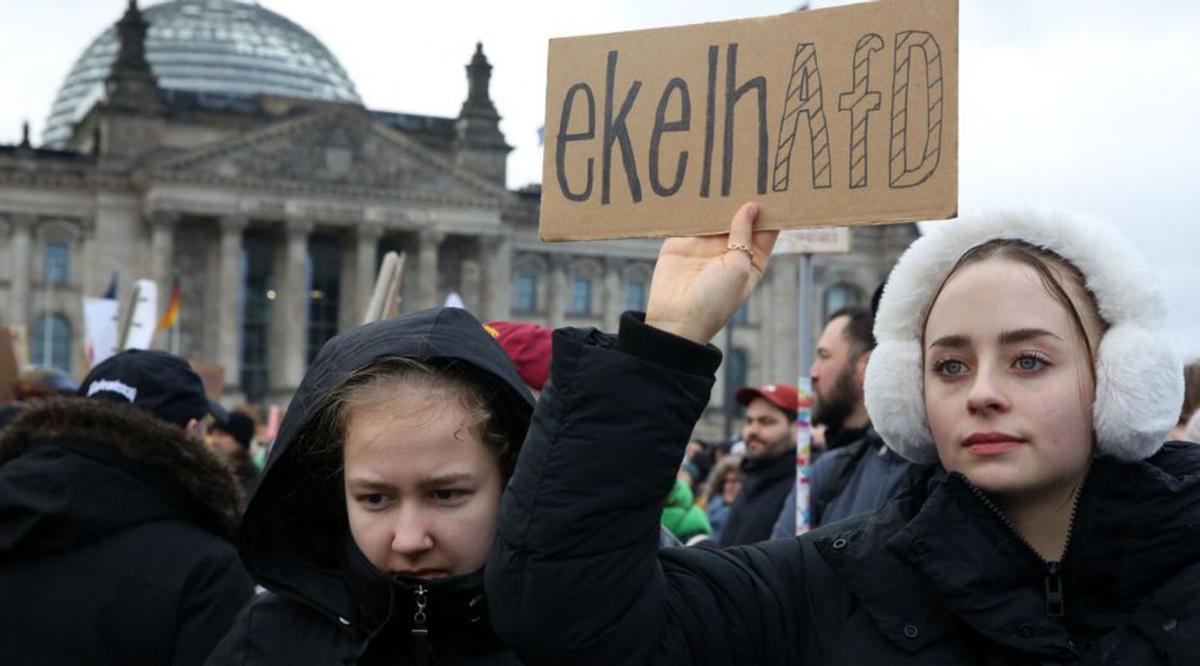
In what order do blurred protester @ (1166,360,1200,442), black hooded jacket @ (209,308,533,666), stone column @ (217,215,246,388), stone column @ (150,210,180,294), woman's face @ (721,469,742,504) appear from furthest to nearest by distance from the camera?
stone column @ (217,215,246,388) → stone column @ (150,210,180,294) → woman's face @ (721,469,742,504) → blurred protester @ (1166,360,1200,442) → black hooded jacket @ (209,308,533,666)

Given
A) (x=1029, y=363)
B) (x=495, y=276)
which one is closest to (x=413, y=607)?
(x=1029, y=363)

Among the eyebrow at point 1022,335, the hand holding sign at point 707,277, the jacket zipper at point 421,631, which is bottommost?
the jacket zipper at point 421,631

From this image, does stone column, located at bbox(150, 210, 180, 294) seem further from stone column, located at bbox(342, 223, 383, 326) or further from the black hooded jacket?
the black hooded jacket

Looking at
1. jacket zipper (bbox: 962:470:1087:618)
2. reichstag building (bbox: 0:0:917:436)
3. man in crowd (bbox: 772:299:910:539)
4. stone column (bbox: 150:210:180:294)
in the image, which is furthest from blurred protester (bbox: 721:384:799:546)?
stone column (bbox: 150:210:180:294)

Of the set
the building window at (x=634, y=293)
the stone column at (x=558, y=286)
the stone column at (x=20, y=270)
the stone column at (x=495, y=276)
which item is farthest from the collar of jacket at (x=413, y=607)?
the building window at (x=634, y=293)

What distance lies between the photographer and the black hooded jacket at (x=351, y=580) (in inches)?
98.1

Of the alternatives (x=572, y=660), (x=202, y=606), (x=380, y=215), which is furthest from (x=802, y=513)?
(x=380, y=215)

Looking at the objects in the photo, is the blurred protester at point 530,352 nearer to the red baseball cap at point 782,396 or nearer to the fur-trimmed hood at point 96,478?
the fur-trimmed hood at point 96,478

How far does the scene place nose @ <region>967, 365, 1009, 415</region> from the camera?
2.08 meters

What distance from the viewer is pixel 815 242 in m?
6.67

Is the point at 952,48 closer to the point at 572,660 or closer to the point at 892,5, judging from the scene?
the point at 892,5

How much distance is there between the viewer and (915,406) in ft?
7.35

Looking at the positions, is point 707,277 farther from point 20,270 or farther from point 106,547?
point 20,270

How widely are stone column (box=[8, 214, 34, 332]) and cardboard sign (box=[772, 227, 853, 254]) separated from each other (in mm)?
44127
